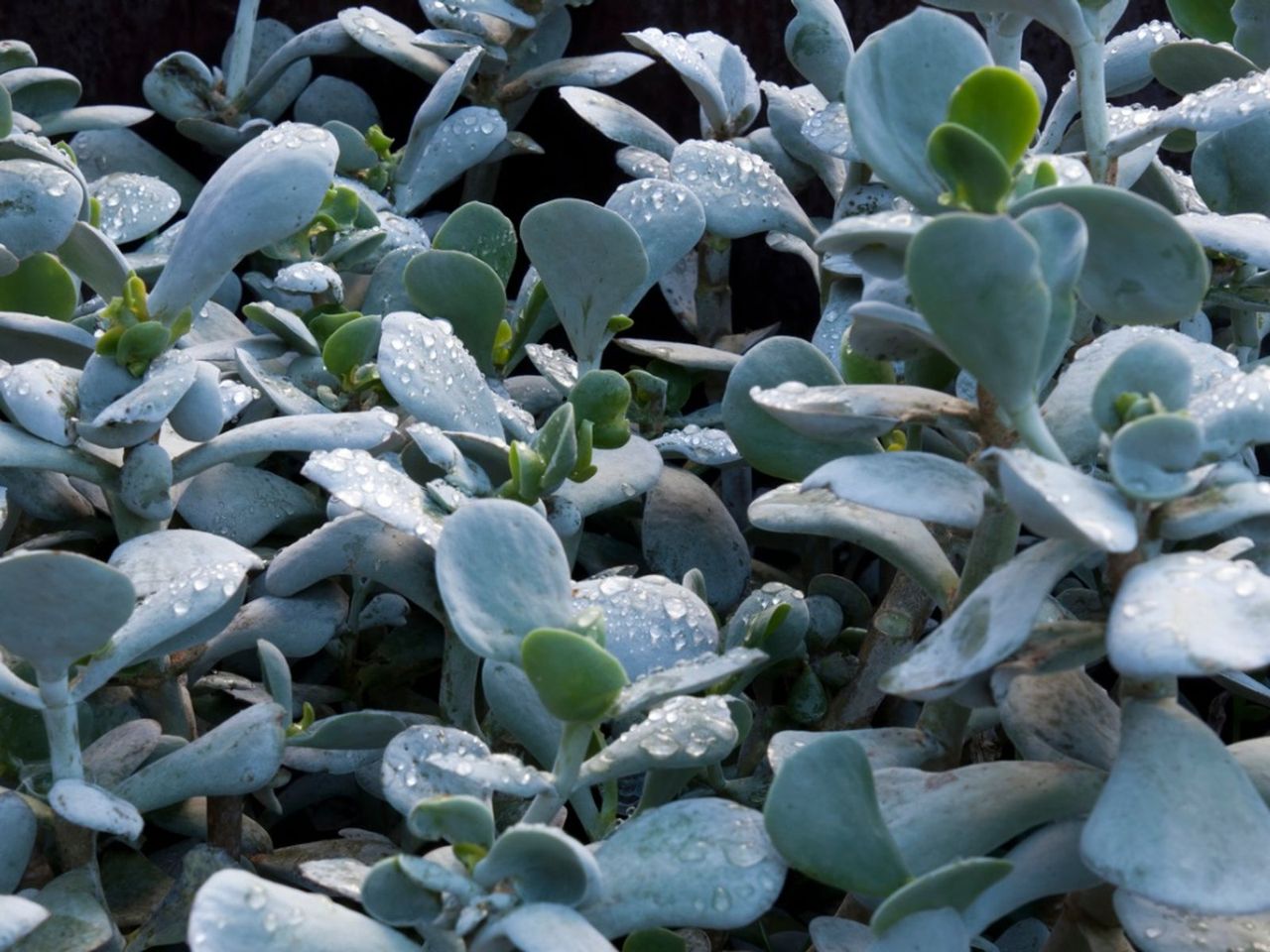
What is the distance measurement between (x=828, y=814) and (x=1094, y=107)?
458 millimetres

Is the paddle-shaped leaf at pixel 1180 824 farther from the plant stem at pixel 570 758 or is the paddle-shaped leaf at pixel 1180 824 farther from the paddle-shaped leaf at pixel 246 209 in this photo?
the paddle-shaped leaf at pixel 246 209

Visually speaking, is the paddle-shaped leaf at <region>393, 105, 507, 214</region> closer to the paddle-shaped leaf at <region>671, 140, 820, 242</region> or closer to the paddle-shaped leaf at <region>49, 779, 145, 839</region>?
the paddle-shaped leaf at <region>671, 140, 820, 242</region>

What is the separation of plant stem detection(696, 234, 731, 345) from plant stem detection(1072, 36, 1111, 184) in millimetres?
344

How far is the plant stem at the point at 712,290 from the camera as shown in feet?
3.64

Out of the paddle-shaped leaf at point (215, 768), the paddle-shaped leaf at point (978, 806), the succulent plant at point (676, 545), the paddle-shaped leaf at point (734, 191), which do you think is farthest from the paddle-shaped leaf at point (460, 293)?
the paddle-shaped leaf at point (978, 806)

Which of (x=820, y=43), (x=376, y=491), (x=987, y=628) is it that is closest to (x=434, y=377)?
(x=376, y=491)

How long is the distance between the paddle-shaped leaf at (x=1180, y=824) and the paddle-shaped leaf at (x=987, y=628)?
0.07 m

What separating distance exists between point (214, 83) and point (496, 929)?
1.00 m

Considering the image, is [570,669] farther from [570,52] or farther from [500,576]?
[570,52]

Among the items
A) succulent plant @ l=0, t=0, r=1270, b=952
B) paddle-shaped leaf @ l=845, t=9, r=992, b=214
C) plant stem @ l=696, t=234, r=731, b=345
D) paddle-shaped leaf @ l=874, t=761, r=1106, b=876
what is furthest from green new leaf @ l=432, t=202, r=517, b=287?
paddle-shaped leaf @ l=874, t=761, r=1106, b=876

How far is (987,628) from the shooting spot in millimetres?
508

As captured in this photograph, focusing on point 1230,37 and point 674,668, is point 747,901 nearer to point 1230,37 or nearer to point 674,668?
point 674,668

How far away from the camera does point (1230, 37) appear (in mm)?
969

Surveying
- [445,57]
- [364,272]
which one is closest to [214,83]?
[445,57]
